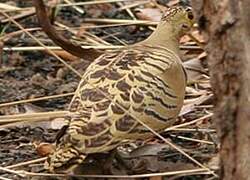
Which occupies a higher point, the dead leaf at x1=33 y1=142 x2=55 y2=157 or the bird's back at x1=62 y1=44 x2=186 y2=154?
the bird's back at x1=62 y1=44 x2=186 y2=154

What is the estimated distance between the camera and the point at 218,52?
7.25 ft

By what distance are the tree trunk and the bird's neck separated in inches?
38.3

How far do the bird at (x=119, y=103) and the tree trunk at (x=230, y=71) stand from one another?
0.58 meters

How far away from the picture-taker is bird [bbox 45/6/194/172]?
2.76 meters

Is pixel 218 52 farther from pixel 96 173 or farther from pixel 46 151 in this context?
A: pixel 46 151

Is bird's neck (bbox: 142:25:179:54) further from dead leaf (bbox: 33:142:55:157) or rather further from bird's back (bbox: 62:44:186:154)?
dead leaf (bbox: 33:142:55:157)

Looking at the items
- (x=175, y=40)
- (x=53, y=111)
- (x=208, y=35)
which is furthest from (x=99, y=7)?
(x=208, y=35)

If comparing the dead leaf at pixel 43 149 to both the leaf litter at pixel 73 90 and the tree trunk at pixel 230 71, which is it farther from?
the tree trunk at pixel 230 71

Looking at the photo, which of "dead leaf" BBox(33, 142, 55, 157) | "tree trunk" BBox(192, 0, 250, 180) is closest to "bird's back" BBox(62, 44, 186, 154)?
"dead leaf" BBox(33, 142, 55, 157)

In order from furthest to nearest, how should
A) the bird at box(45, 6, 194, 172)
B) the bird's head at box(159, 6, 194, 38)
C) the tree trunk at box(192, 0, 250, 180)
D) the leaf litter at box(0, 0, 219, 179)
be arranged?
the bird's head at box(159, 6, 194, 38) → the leaf litter at box(0, 0, 219, 179) → the bird at box(45, 6, 194, 172) → the tree trunk at box(192, 0, 250, 180)

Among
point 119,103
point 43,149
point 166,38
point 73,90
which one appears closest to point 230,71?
point 119,103

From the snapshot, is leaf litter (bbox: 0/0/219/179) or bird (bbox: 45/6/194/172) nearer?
bird (bbox: 45/6/194/172)

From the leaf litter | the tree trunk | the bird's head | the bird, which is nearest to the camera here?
the tree trunk

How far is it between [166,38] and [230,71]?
1053mm
